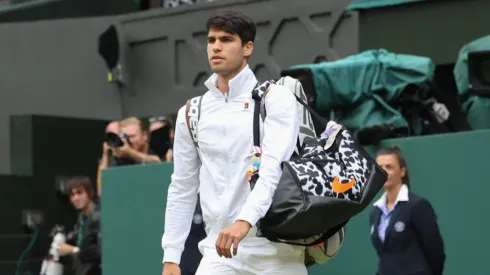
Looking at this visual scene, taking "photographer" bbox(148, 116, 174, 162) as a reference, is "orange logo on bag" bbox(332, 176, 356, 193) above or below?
above

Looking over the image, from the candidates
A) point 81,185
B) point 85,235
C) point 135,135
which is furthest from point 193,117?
point 81,185

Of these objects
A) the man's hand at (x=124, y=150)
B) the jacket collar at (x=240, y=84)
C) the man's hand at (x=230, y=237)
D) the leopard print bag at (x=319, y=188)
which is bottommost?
the man's hand at (x=124, y=150)

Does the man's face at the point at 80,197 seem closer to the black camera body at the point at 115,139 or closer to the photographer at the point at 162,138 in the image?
the photographer at the point at 162,138

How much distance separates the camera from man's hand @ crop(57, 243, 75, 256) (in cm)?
1219

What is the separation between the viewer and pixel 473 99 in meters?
9.12

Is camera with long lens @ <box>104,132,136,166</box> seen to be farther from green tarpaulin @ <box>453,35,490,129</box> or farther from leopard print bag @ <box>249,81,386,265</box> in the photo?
leopard print bag @ <box>249,81,386,265</box>

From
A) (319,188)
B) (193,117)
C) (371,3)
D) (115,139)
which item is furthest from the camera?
(371,3)

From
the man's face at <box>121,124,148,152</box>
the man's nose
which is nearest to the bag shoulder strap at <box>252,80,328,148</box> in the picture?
the man's nose

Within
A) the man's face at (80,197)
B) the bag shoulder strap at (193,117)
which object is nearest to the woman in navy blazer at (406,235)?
the bag shoulder strap at (193,117)

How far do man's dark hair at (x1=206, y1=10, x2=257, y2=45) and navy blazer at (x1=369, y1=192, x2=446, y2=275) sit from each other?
107 inches

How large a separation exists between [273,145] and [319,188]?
0.93 feet

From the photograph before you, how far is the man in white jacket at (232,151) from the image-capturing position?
18.7 feet

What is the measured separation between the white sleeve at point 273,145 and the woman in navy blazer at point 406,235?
8.63 ft

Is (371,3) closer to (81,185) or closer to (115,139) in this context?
(115,139)
